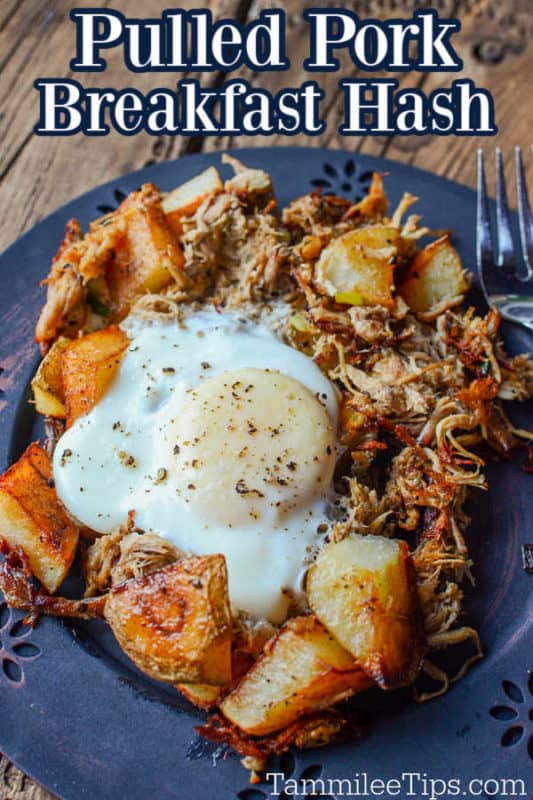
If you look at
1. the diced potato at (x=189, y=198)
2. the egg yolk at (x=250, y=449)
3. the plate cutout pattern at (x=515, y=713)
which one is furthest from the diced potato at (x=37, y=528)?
the plate cutout pattern at (x=515, y=713)

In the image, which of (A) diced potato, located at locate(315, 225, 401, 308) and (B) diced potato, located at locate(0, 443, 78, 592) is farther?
(A) diced potato, located at locate(315, 225, 401, 308)

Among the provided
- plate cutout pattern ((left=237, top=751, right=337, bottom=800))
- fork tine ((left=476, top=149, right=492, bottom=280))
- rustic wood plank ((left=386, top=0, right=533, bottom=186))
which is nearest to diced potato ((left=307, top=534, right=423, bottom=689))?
plate cutout pattern ((left=237, top=751, right=337, bottom=800))

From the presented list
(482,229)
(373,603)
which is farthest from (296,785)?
(482,229)

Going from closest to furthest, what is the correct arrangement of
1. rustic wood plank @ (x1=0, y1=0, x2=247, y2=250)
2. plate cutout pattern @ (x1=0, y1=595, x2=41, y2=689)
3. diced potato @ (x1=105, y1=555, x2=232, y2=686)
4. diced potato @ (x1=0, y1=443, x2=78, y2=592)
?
diced potato @ (x1=105, y1=555, x2=232, y2=686), plate cutout pattern @ (x1=0, y1=595, x2=41, y2=689), diced potato @ (x1=0, y1=443, x2=78, y2=592), rustic wood plank @ (x1=0, y1=0, x2=247, y2=250)

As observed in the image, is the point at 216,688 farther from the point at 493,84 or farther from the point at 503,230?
the point at 493,84

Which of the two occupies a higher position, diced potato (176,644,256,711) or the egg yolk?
the egg yolk

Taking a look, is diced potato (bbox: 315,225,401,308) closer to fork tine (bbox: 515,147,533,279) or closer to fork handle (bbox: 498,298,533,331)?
fork handle (bbox: 498,298,533,331)
